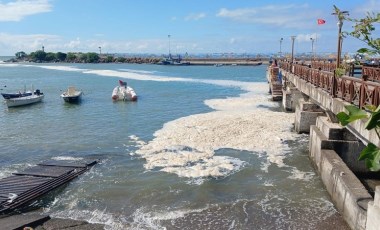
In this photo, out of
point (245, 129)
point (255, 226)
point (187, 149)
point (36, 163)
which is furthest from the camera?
point (245, 129)

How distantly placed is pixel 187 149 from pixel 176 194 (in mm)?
6350

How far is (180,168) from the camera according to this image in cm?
1730

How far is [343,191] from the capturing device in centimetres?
1177

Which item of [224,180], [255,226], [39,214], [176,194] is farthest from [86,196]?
[255,226]

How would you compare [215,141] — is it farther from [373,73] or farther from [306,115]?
[373,73]

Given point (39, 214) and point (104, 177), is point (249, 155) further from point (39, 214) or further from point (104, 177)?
point (39, 214)

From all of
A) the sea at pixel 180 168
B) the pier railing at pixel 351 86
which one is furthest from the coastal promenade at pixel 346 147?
the sea at pixel 180 168

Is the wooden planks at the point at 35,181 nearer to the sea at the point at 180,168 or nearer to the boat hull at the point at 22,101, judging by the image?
the sea at the point at 180,168

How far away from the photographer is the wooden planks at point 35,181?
13.2m

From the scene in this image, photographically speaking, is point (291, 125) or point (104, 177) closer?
point (104, 177)

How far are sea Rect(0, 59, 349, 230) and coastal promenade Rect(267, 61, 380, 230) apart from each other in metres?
0.71

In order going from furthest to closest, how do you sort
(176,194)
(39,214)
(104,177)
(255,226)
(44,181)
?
1. (104,177)
2. (44,181)
3. (176,194)
4. (39,214)
5. (255,226)

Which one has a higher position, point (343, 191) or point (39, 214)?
point (343, 191)

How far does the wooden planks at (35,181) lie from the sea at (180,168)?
413 mm
